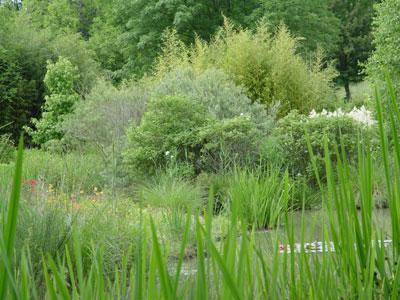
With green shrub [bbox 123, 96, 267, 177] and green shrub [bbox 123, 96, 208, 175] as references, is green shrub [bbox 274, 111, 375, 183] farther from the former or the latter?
green shrub [bbox 123, 96, 208, 175]

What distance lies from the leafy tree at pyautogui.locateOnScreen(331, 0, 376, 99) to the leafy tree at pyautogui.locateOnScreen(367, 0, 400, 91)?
24.3 m

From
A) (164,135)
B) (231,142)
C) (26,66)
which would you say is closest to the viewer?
(231,142)

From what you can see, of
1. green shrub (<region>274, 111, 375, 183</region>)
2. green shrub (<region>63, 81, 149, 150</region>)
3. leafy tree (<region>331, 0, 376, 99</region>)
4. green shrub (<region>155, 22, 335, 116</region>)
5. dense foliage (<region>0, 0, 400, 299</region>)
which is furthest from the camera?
leafy tree (<region>331, 0, 376, 99</region>)

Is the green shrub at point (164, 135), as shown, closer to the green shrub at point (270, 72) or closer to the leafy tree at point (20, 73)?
the green shrub at point (270, 72)

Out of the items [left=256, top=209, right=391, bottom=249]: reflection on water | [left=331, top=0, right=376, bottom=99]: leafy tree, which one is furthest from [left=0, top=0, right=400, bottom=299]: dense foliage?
[left=331, top=0, right=376, bottom=99]: leafy tree

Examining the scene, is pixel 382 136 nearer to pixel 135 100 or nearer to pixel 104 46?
pixel 135 100

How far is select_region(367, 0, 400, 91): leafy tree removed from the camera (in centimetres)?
980

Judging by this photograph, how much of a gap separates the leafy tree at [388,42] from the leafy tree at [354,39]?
24.3 meters

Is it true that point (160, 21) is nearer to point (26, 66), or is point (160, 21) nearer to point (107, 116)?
point (26, 66)

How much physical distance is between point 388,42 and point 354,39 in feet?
80.9

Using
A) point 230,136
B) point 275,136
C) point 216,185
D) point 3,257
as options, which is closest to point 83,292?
point 3,257

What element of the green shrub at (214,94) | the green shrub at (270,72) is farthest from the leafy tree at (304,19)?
the green shrub at (214,94)

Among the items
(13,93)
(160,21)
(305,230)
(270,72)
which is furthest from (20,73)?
(305,230)

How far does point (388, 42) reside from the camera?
33.8 ft
